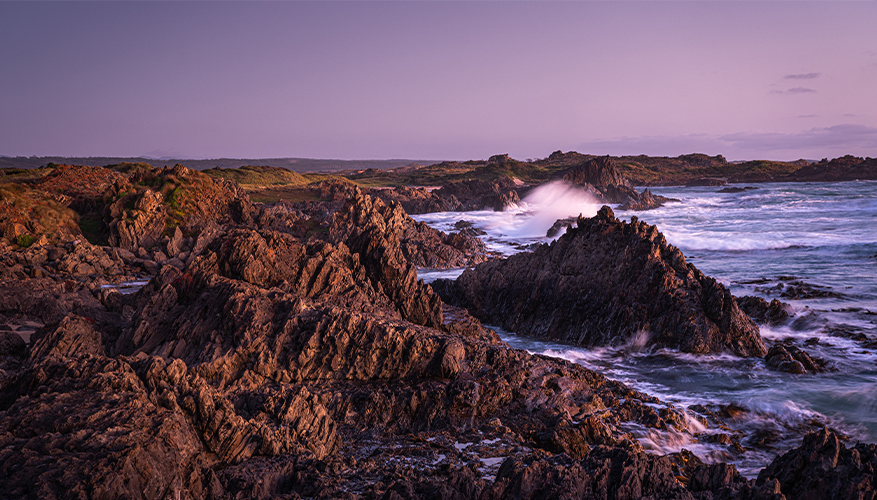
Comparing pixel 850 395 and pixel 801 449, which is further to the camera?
pixel 850 395

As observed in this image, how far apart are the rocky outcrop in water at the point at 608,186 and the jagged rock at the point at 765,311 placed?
2031 inches

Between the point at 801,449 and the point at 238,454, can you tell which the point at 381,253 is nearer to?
the point at 238,454

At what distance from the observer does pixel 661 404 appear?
11.0 meters

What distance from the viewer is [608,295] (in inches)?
645

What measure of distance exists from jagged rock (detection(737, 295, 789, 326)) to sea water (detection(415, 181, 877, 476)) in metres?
0.29

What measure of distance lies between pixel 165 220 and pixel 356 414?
2544 centimetres

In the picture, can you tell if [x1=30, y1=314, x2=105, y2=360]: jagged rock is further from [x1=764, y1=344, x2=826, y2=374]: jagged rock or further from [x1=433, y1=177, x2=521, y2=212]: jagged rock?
[x1=433, y1=177, x2=521, y2=212]: jagged rock

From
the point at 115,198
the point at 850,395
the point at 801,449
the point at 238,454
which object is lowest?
the point at 850,395

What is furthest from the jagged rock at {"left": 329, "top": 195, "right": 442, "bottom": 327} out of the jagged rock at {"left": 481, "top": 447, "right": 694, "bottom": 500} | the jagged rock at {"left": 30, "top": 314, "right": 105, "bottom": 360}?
the jagged rock at {"left": 481, "top": 447, "right": 694, "bottom": 500}

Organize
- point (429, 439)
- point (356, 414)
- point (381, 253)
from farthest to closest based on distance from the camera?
point (381, 253)
point (356, 414)
point (429, 439)

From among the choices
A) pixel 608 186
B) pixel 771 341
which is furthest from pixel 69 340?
pixel 608 186

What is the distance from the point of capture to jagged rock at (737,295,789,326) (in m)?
17.3

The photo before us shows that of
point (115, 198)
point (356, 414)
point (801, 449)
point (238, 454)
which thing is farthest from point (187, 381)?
point (115, 198)

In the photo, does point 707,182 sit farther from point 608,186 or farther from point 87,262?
point 87,262
